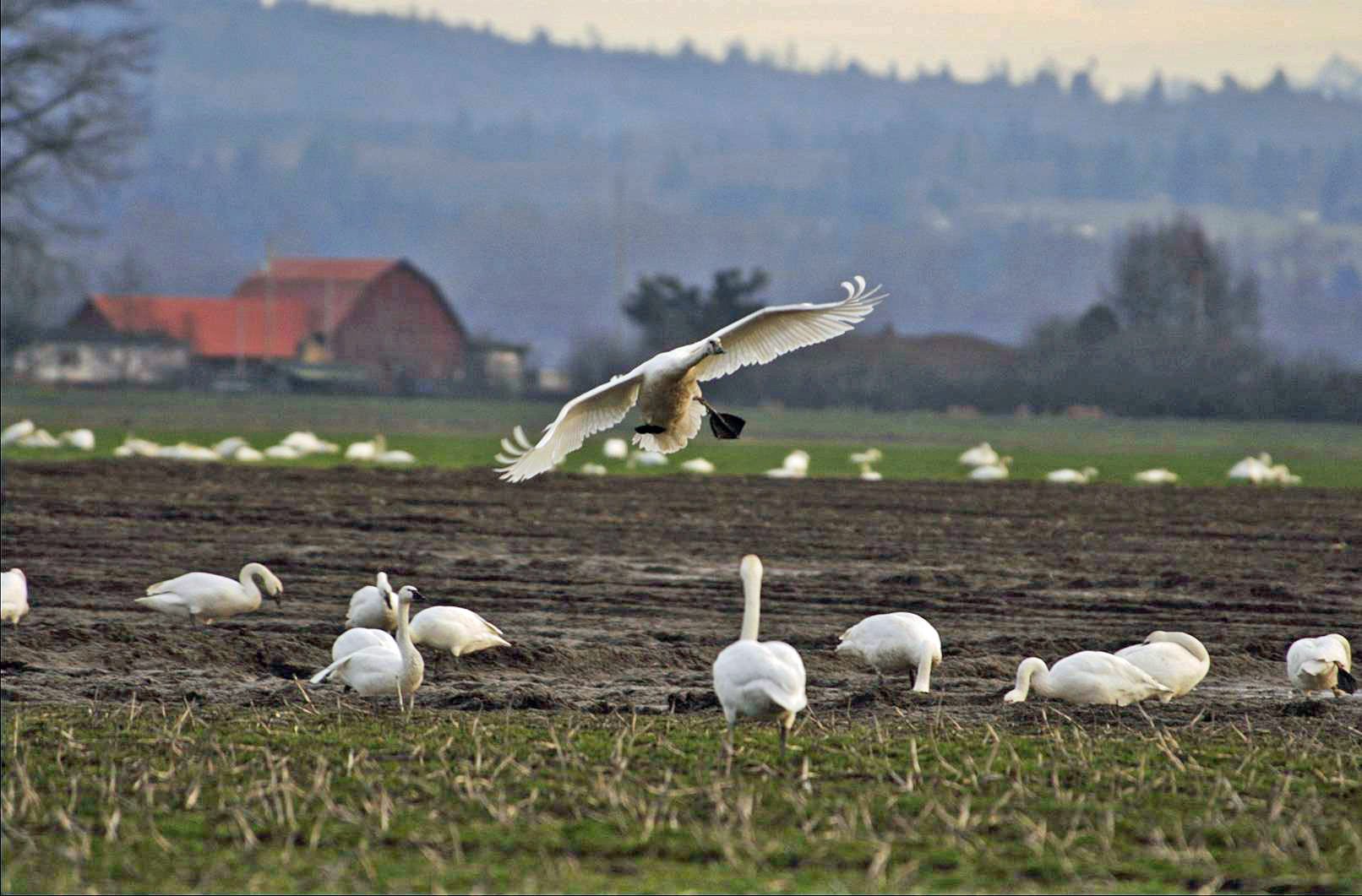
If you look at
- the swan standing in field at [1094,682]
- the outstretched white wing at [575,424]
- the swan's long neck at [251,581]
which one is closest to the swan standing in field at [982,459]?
the swan's long neck at [251,581]

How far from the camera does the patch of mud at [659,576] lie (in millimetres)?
13435

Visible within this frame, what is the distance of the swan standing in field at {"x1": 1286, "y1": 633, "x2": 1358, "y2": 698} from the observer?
12.9 meters

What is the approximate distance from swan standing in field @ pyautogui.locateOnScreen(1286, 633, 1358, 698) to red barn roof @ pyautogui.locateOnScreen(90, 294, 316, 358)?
91.3 meters

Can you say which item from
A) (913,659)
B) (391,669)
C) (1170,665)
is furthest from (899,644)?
(391,669)

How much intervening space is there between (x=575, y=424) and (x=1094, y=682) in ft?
14.7

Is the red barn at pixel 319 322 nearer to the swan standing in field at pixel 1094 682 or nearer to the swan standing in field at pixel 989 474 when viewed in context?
the swan standing in field at pixel 989 474

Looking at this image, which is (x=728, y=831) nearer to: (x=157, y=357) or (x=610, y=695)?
(x=610, y=695)

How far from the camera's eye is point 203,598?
52.2 ft

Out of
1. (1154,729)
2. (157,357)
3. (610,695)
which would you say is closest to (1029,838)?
(1154,729)

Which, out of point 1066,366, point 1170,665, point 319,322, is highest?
point 319,322

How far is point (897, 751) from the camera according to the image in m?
10.5

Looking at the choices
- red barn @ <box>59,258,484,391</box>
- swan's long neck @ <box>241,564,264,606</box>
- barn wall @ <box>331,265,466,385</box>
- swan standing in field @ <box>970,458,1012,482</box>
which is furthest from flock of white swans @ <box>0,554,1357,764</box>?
barn wall @ <box>331,265,466,385</box>

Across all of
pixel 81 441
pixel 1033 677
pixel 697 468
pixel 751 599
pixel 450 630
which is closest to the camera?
pixel 751 599

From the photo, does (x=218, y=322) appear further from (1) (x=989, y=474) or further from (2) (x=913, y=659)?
(2) (x=913, y=659)
